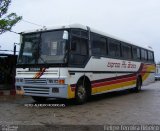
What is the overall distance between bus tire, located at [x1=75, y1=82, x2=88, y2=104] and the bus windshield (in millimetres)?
1479

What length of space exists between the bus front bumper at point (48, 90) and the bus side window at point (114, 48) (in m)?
4.42

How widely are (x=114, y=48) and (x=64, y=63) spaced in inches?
206

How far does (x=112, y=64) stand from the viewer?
15906 mm

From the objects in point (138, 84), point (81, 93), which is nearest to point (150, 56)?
point (138, 84)

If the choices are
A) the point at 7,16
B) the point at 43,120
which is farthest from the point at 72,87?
the point at 7,16

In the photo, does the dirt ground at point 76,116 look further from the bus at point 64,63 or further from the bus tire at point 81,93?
the bus at point 64,63

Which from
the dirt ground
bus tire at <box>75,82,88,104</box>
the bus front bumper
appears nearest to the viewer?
the dirt ground

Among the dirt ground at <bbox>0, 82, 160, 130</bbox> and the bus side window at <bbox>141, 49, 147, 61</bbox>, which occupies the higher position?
the bus side window at <bbox>141, 49, 147, 61</bbox>

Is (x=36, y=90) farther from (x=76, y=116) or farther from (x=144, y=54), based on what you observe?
(x=144, y=54)

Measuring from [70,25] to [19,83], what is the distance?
10.2ft

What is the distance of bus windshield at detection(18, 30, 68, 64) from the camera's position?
39.4 feet

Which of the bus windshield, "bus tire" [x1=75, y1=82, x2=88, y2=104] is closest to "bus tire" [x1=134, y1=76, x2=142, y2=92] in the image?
"bus tire" [x1=75, y1=82, x2=88, y2=104]

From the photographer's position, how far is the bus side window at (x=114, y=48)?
1582 cm

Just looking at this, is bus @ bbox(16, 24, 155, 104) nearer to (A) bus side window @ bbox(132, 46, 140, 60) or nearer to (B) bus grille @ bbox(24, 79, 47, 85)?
(B) bus grille @ bbox(24, 79, 47, 85)
